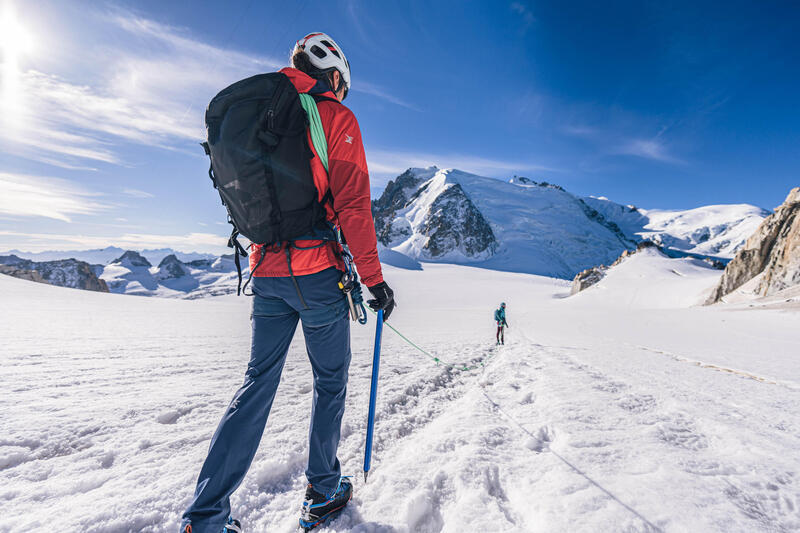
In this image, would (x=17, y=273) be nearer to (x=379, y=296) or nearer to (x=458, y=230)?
(x=379, y=296)

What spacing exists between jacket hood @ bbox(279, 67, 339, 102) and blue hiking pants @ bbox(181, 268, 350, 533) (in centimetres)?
100

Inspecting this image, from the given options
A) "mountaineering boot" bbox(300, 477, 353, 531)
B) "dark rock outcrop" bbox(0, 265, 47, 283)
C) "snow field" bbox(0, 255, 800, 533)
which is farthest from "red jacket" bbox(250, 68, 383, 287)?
"dark rock outcrop" bbox(0, 265, 47, 283)

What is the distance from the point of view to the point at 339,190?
1.80m

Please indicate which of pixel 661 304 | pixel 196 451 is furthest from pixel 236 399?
pixel 661 304

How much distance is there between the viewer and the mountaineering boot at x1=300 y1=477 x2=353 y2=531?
170 cm

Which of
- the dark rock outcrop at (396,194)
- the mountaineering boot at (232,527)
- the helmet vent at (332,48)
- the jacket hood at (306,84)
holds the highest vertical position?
the dark rock outcrop at (396,194)

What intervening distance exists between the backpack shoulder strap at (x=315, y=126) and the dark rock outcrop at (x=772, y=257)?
2429cm

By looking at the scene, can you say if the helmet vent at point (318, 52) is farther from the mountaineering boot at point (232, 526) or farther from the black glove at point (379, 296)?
the mountaineering boot at point (232, 526)

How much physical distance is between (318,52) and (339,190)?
40.5 inches

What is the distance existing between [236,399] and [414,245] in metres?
102

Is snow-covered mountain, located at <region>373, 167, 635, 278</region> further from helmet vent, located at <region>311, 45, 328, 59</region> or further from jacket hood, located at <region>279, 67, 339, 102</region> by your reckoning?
jacket hood, located at <region>279, 67, 339, 102</region>

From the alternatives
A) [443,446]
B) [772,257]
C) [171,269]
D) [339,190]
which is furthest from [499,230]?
[171,269]

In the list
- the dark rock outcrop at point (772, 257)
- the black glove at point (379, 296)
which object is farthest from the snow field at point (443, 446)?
the dark rock outcrop at point (772, 257)

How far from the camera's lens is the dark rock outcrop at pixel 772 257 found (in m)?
16.4
